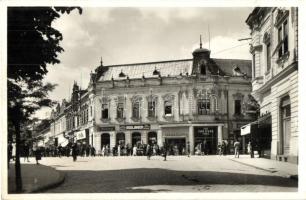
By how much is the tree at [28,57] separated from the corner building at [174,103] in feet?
88.8

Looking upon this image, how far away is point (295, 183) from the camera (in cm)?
1206

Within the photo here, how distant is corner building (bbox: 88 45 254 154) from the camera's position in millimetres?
40438

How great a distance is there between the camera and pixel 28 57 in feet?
41.4

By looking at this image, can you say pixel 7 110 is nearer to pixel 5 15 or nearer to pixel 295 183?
pixel 5 15

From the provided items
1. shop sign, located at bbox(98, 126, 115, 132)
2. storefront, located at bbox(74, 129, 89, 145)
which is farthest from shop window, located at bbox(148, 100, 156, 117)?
storefront, located at bbox(74, 129, 89, 145)

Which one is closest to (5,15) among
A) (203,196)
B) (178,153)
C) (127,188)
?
(127,188)

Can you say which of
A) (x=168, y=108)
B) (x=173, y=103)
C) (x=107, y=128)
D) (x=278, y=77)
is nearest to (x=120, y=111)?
(x=107, y=128)

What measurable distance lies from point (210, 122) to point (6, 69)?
30502 millimetres

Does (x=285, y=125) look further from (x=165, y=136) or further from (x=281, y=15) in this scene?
(x=165, y=136)

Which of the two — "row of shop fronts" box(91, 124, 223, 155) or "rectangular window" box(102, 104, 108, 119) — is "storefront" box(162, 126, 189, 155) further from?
"rectangular window" box(102, 104, 108, 119)

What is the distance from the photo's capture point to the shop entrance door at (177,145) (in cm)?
3873

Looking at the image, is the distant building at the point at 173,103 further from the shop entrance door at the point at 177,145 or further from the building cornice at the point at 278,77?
the building cornice at the point at 278,77

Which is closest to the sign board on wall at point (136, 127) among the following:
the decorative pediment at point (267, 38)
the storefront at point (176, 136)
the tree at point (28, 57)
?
the storefront at point (176, 136)

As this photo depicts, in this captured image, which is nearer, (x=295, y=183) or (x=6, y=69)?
(x=6, y=69)
